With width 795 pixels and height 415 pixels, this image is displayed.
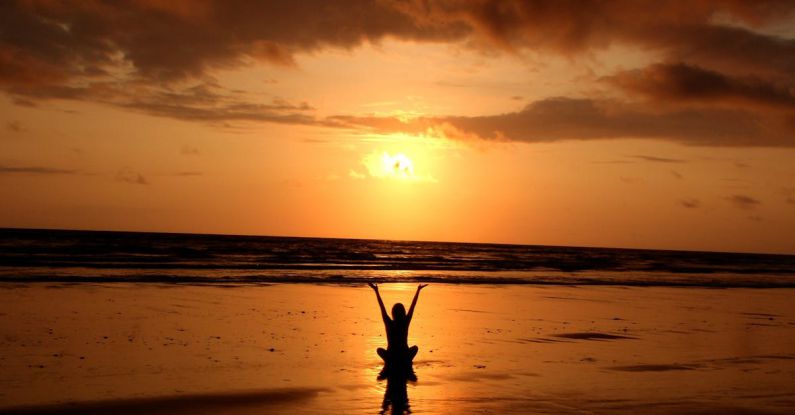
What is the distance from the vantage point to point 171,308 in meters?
19.7

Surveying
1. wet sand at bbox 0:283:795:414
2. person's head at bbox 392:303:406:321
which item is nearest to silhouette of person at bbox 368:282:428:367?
person's head at bbox 392:303:406:321

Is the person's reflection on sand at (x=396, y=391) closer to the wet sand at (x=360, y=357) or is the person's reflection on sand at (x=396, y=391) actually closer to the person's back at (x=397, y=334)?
the wet sand at (x=360, y=357)

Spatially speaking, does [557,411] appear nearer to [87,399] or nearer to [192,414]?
[192,414]

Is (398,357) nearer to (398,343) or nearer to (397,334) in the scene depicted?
(398,343)

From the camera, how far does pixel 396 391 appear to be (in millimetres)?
10219

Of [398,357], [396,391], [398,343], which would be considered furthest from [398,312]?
[396,391]

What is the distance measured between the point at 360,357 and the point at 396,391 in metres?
2.89

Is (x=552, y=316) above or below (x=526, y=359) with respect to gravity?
above

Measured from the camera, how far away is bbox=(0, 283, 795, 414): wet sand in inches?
385

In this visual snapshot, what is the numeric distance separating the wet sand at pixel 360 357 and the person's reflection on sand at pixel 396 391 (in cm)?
7

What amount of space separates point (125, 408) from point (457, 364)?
568 centimetres

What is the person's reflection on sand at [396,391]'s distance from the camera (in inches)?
361

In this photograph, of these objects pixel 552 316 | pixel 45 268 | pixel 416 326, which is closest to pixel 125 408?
pixel 416 326

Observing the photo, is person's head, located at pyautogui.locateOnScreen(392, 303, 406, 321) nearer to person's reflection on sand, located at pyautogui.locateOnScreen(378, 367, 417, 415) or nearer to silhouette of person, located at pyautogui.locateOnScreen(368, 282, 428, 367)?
silhouette of person, located at pyautogui.locateOnScreen(368, 282, 428, 367)
